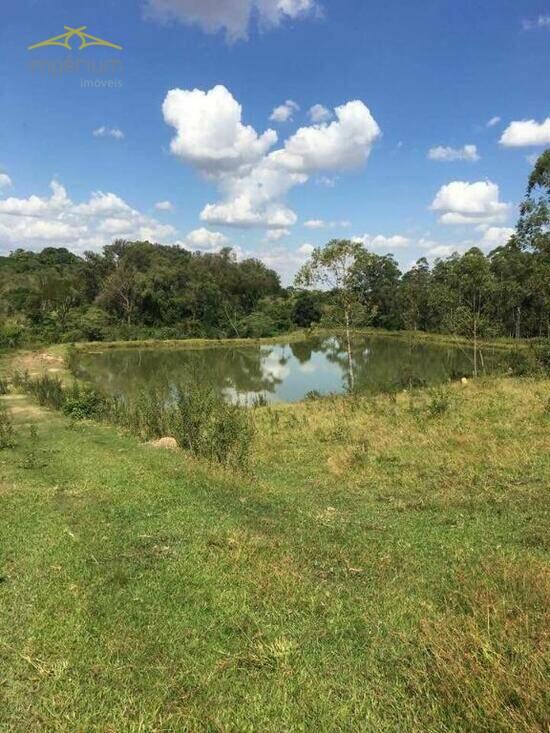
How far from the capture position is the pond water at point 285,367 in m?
28.2

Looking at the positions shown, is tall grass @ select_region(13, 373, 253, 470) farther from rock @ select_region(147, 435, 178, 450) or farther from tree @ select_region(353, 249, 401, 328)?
tree @ select_region(353, 249, 401, 328)

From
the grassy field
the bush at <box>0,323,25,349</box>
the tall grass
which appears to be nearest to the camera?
the grassy field

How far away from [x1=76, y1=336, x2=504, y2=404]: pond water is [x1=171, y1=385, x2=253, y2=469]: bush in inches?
386

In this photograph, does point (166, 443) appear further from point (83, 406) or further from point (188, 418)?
point (83, 406)

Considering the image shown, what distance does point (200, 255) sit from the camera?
85.9 metres

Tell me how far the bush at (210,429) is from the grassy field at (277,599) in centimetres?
115

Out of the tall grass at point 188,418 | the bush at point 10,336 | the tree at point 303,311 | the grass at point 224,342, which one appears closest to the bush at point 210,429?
the tall grass at point 188,418

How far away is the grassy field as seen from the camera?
3.33 meters

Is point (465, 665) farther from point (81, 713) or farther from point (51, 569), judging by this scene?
point (51, 569)

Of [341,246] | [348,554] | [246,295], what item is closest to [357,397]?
[341,246]

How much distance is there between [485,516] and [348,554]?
7.72ft

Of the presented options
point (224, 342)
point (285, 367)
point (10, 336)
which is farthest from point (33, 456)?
point (224, 342)

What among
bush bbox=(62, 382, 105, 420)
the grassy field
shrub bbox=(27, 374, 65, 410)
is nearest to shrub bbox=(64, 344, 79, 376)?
shrub bbox=(27, 374, 65, 410)

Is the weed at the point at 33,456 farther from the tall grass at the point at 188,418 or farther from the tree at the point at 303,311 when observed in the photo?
the tree at the point at 303,311
